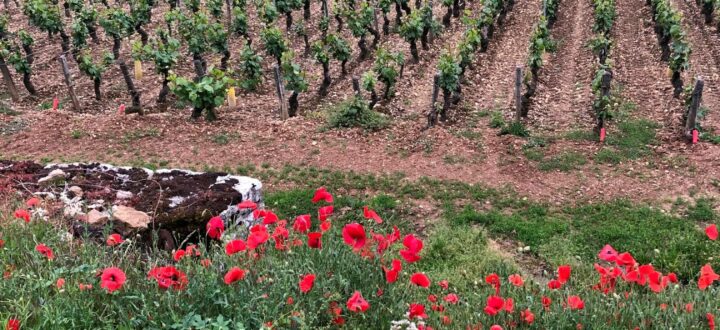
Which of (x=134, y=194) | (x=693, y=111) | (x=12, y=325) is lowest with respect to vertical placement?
(x=134, y=194)

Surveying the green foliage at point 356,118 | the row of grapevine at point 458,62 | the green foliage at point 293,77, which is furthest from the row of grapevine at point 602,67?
the green foliage at point 293,77

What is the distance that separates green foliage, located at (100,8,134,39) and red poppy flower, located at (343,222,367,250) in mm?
13594

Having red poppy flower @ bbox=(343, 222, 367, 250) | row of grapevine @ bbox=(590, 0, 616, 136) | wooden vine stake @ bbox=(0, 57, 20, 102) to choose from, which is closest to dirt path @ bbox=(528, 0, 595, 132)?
row of grapevine @ bbox=(590, 0, 616, 136)

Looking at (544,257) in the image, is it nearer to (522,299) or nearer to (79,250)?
(522,299)

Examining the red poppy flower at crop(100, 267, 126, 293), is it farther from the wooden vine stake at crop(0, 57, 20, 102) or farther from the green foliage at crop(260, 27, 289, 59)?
the wooden vine stake at crop(0, 57, 20, 102)

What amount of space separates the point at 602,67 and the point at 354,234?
30.7ft

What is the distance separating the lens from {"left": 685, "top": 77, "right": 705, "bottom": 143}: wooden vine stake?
8.67 meters

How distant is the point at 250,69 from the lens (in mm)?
12289

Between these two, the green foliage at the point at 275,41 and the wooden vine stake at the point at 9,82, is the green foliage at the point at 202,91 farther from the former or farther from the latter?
the wooden vine stake at the point at 9,82

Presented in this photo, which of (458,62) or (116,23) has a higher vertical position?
(116,23)

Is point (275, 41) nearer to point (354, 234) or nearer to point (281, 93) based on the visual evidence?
point (281, 93)

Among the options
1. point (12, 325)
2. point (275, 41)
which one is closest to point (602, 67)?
point (275, 41)

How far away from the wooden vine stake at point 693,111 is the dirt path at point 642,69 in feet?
0.83

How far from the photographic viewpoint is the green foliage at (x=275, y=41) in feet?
42.3
